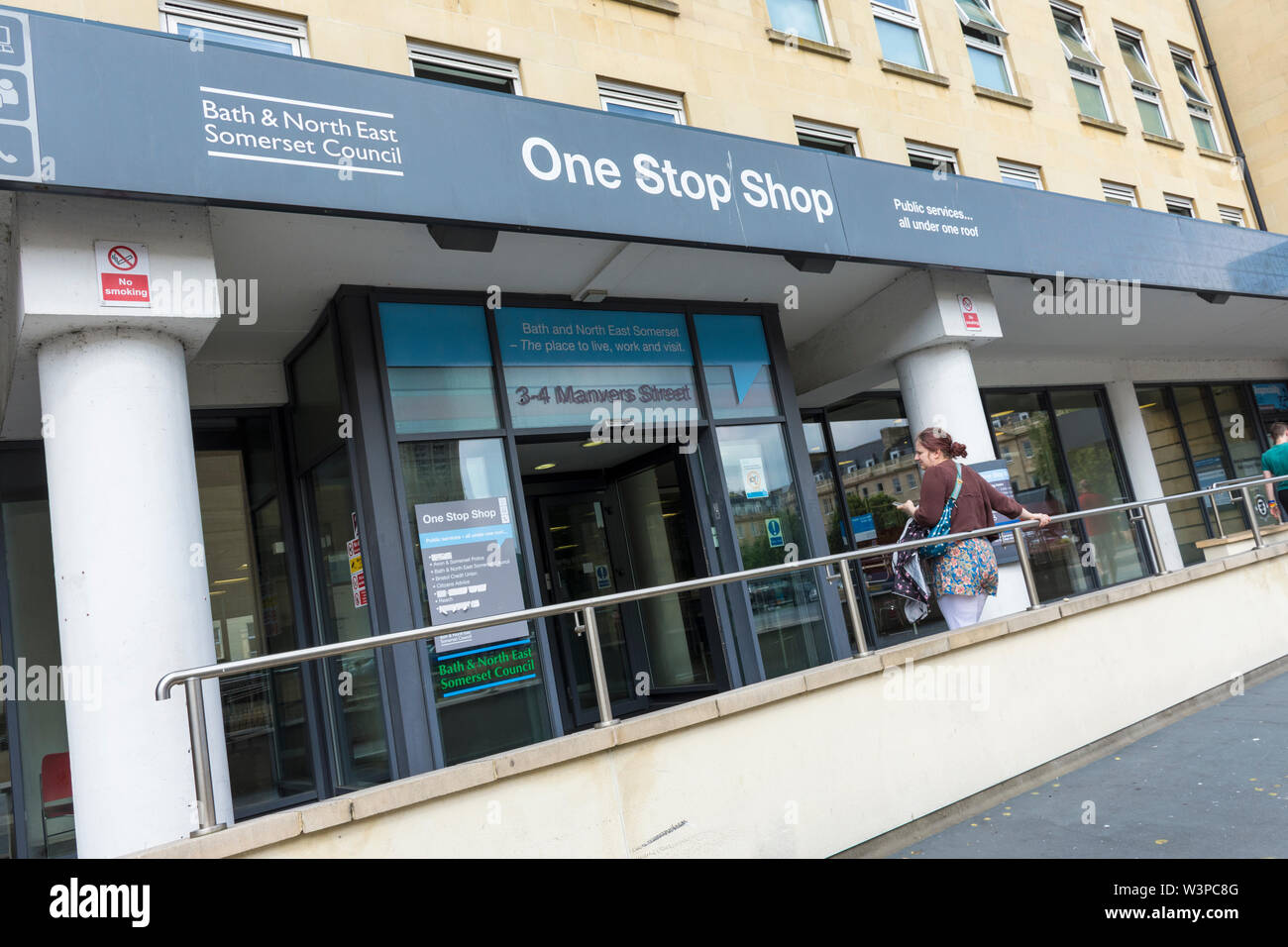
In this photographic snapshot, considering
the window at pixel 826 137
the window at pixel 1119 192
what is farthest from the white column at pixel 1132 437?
the window at pixel 826 137

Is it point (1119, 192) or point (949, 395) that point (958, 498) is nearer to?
point (949, 395)

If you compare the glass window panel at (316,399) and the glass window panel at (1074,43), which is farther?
the glass window panel at (1074,43)

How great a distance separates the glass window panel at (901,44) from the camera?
11320 mm

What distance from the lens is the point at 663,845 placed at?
4570mm

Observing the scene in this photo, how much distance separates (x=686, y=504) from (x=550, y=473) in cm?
185

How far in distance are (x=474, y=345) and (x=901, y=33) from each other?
24.8 feet

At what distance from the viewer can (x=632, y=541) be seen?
1000cm

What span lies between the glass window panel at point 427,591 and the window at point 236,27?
3.13 metres

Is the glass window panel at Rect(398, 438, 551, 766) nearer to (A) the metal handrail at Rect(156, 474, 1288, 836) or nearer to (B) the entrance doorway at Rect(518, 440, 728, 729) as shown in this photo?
(B) the entrance doorway at Rect(518, 440, 728, 729)

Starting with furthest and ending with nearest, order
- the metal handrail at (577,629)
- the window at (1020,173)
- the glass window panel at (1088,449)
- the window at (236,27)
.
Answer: the glass window panel at (1088,449) → the window at (1020,173) → the window at (236,27) → the metal handrail at (577,629)

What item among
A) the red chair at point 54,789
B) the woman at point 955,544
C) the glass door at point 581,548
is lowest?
the red chair at point 54,789

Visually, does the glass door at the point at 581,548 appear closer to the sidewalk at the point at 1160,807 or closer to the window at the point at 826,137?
the window at the point at 826,137

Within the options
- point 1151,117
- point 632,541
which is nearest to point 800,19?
point 632,541
